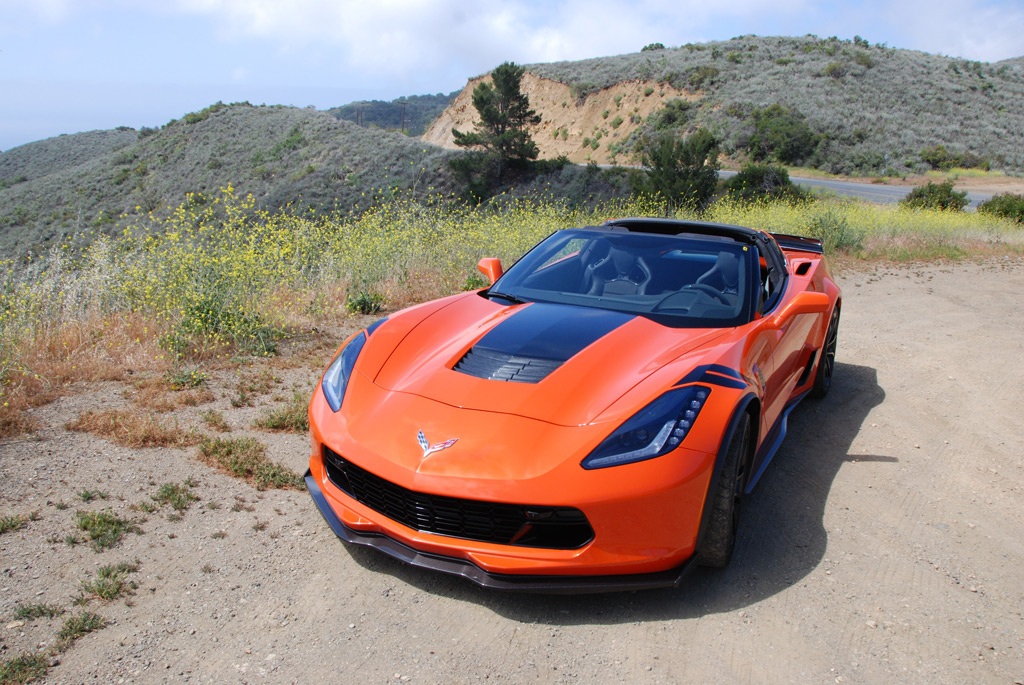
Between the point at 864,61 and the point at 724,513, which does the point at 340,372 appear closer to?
the point at 724,513

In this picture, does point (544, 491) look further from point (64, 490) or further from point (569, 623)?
point (64, 490)

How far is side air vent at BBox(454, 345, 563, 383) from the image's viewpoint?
112 inches

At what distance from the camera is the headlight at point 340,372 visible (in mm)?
3049

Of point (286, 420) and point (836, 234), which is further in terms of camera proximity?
point (836, 234)

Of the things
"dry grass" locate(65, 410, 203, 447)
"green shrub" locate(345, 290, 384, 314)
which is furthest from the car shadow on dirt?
"green shrub" locate(345, 290, 384, 314)

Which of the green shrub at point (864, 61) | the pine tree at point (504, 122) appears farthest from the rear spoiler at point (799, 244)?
the green shrub at point (864, 61)

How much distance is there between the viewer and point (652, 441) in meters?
2.51

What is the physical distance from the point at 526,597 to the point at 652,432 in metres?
0.80

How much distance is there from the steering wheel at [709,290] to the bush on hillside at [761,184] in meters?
18.3

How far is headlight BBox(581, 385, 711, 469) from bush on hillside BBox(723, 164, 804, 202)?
19.5 m

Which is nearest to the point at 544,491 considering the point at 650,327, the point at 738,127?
the point at 650,327

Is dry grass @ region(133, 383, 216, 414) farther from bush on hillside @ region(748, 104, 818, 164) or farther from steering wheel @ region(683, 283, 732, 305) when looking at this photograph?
bush on hillside @ region(748, 104, 818, 164)

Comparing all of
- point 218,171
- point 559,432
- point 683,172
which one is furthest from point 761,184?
point 218,171

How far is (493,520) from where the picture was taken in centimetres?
244
